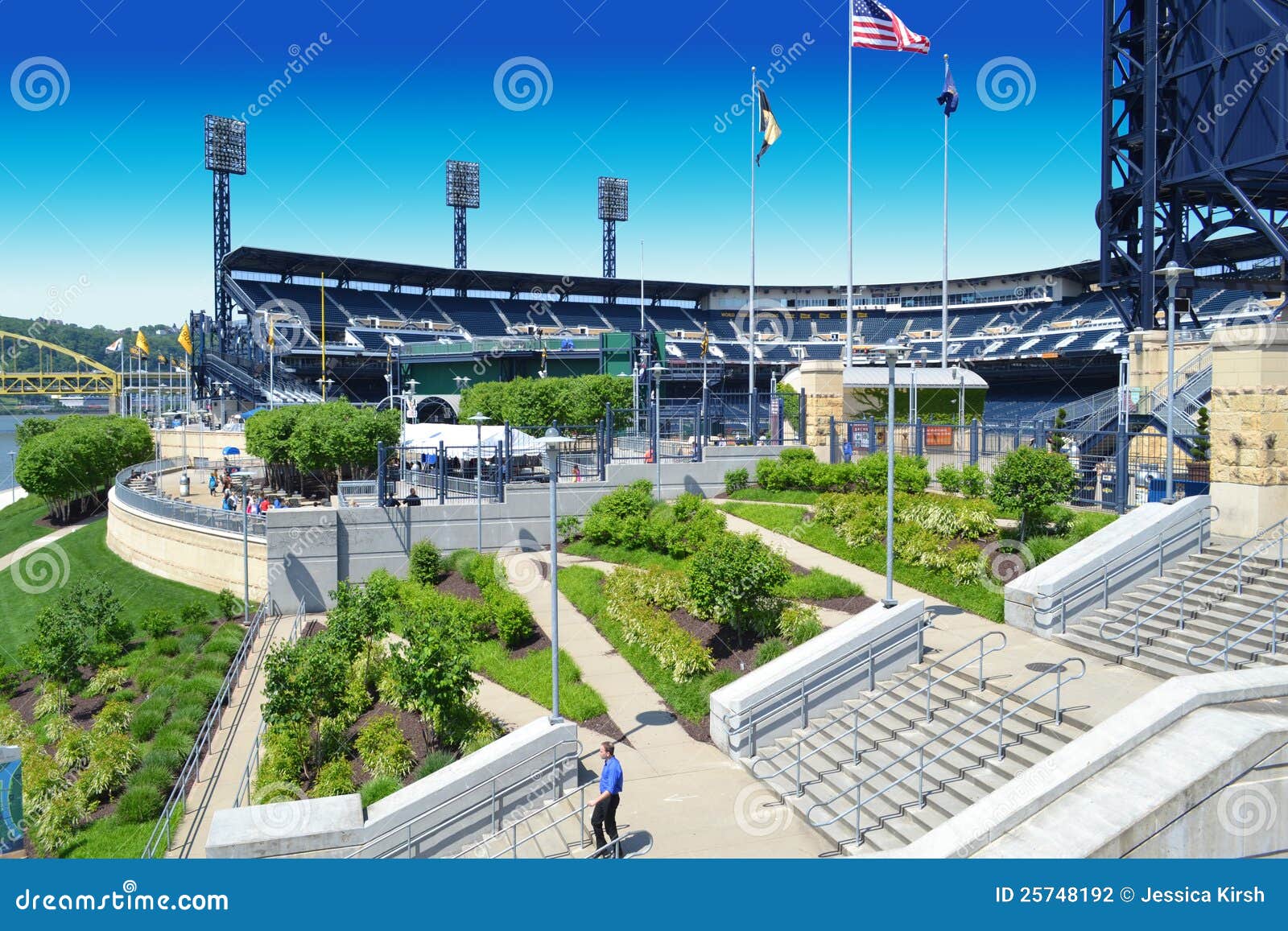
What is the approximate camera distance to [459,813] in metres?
10.8

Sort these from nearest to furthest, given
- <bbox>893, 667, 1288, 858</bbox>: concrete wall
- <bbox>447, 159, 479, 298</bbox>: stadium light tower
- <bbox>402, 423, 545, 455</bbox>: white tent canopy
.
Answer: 1. <bbox>893, 667, 1288, 858</bbox>: concrete wall
2. <bbox>402, 423, 545, 455</bbox>: white tent canopy
3. <bbox>447, 159, 479, 298</bbox>: stadium light tower

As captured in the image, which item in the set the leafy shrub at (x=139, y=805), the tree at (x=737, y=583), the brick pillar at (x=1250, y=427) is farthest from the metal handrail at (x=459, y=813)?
the brick pillar at (x=1250, y=427)

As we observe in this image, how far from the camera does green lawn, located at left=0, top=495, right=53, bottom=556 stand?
4309 cm

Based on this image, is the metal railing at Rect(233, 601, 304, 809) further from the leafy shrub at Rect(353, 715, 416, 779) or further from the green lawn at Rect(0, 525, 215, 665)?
the green lawn at Rect(0, 525, 215, 665)

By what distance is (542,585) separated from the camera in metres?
21.1

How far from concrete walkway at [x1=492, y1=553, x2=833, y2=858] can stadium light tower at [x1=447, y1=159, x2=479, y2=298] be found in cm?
8161

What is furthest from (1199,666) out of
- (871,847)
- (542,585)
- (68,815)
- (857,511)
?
(68,815)

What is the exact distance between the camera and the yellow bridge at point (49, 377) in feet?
340

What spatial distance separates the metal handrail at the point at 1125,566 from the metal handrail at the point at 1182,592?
55cm

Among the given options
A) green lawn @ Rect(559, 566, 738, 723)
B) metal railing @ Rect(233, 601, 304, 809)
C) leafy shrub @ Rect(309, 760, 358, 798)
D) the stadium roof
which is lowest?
metal railing @ Rect(233, 601, 304, 809)

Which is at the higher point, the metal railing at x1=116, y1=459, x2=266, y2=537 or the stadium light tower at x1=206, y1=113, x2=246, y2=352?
the stadium light tower at x1=206, y1=113, x2=246, y2=352

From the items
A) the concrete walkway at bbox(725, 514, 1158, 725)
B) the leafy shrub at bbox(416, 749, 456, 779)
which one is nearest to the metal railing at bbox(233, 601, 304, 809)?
the leafy shrub at bbox(416, 749, 456, 779)

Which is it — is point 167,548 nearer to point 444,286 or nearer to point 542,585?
point 542,585

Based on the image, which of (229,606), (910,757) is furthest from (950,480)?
(229,606)
